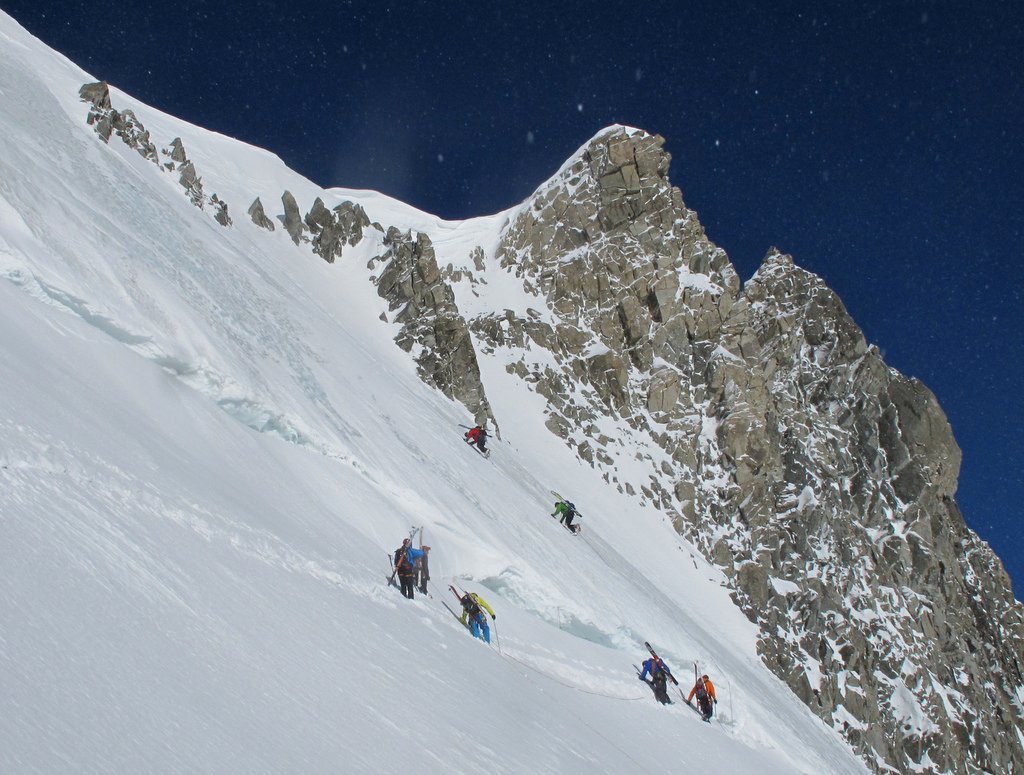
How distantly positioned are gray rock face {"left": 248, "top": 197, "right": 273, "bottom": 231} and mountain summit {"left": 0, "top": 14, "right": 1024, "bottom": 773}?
2.33 feet

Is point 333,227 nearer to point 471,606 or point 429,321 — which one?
point 429,321

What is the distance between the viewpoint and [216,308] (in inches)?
686

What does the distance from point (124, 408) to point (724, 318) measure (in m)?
53.4

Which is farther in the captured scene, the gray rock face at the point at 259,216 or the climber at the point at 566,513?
the gray rock face at the point at 259,216

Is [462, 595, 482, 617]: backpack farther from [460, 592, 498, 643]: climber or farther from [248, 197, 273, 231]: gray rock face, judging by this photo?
[248, 197, 273, 231]: gray rock face

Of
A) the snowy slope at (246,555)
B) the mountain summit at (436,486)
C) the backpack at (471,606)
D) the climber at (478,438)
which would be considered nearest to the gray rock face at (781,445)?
the mountain summit at (436,486)

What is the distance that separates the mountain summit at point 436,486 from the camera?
5496 millimetres

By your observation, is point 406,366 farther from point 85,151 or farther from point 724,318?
point 724,318

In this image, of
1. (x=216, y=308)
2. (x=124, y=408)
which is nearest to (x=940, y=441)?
(x=216, y=308)

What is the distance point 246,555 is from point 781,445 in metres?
54.2

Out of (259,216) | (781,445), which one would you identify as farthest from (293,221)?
(781,445)

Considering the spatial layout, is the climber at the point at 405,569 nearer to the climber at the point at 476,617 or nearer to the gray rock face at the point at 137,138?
the climber at the point at 476,617

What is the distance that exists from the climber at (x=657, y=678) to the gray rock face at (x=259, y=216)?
119 feet

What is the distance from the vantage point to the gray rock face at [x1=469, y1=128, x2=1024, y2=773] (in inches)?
1891
